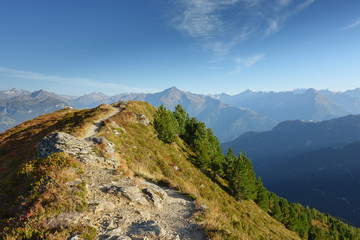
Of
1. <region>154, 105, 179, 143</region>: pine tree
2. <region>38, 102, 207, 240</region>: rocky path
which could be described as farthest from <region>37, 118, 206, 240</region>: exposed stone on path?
<region>154, 105, 179, 143</region>: pine tree

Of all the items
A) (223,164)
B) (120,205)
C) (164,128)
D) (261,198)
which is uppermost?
(164,128)

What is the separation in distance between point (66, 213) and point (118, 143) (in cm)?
1589

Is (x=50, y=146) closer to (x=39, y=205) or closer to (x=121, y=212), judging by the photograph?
(x=39, y=205)

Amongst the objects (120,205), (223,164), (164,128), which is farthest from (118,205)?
(223,164)

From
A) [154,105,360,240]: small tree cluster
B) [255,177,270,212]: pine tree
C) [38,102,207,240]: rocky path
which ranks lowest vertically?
[255,177,270,212]: pine tree

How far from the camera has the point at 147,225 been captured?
1027 cm

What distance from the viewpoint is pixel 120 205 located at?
11984mm

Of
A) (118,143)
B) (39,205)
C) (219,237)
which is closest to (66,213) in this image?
(39,205)

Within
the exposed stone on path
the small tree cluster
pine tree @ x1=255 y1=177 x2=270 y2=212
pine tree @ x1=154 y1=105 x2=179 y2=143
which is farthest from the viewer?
pine tree @ x1=255 y1=177 x2=270 y2=212

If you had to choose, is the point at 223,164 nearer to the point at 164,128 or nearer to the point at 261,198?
the point at 261,198

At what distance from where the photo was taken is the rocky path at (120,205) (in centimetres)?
954

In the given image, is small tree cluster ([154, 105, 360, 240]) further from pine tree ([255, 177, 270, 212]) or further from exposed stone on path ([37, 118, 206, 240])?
exposed stone on path ([37, 118, 206, 240])

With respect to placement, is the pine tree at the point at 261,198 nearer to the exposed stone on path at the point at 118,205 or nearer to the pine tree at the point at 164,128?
the pine tree at the point at 164,128

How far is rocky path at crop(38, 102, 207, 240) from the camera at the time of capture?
31.3 ft
